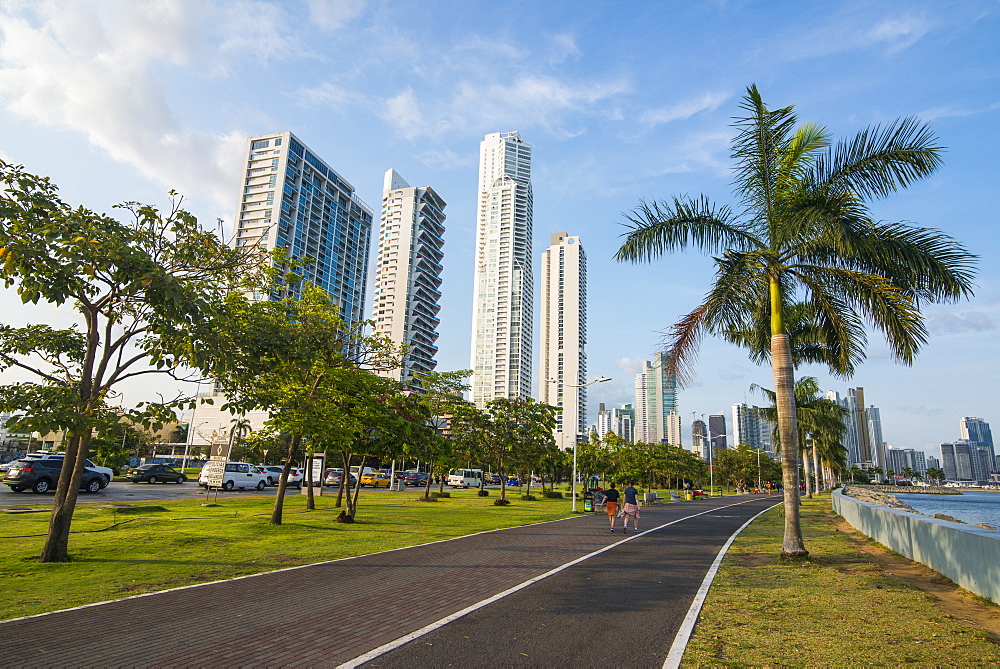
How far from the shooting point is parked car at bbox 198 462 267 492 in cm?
3491

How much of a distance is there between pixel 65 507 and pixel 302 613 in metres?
6.53

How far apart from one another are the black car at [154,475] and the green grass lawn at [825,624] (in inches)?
1598

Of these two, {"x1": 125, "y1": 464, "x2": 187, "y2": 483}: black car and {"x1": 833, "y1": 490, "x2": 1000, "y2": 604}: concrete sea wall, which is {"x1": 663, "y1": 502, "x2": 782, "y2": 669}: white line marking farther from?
{"x1": 125, "y1": 464, "x2": 187, "y2": 483}: black car

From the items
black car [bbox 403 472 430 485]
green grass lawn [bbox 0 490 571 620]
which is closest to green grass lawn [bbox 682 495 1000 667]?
green grass lawn [bbox 0 490 571 620]

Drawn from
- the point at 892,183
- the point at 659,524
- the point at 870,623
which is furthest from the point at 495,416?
the point at 870,623

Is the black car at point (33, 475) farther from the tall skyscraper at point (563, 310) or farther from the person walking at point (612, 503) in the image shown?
the tall skyscraper at point (563, 310)

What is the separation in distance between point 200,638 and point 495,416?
1135 inches

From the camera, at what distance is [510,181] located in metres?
183

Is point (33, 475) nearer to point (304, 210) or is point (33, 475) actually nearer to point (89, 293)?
point (89, 293)

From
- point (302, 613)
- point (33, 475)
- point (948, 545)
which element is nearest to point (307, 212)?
point (33, 475)

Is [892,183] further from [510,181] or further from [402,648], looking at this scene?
[510,181]

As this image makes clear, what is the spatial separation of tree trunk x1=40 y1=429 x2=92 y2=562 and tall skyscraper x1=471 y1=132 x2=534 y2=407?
155935 millimetres

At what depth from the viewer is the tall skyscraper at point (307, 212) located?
367 feet

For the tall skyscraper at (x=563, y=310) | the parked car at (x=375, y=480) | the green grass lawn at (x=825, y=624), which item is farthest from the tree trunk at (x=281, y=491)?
the tall skyscraper at (x=563, y=310)
